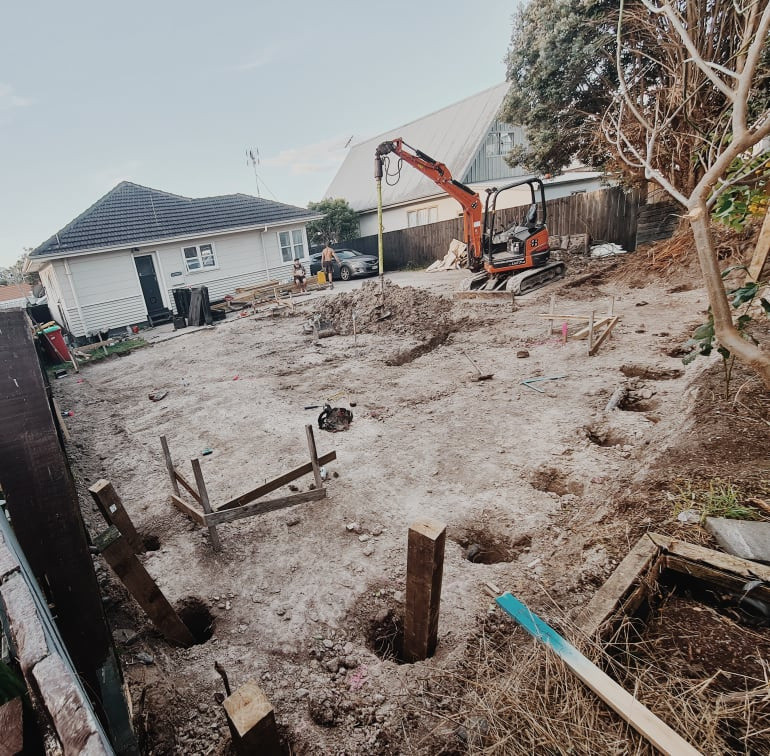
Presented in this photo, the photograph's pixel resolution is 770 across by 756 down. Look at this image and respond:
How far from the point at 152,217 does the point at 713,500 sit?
21199 millimetres

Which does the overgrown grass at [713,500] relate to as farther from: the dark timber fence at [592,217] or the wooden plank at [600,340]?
the dark timber fence at [592,217]

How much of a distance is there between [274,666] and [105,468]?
4599 mm

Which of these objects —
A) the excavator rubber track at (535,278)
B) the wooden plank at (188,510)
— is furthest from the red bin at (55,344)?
the excavator rubber track at (535,278)

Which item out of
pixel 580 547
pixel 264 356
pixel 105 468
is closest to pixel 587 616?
pixel 580 547

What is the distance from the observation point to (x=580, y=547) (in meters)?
3.25

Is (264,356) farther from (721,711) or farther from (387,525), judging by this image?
(721,711)

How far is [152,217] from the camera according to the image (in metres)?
18.1

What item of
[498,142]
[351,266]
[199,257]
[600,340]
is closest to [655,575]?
[600,340]

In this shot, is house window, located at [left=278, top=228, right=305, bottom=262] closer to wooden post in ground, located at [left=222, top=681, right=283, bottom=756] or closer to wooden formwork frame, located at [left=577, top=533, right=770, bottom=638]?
wooden formwork frame, located at [left=577, top=533, right=770, bottom=638]

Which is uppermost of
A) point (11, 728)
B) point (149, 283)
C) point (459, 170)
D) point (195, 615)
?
point (459, 170)

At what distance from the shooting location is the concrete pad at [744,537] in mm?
2379

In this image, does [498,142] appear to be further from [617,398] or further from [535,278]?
[617,398]

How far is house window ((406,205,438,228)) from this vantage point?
2573 centimetres

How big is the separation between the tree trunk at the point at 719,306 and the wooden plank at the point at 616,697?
2.12m
